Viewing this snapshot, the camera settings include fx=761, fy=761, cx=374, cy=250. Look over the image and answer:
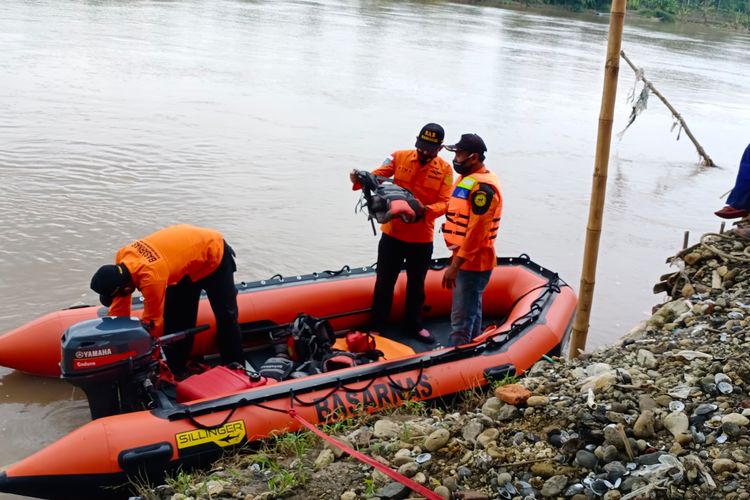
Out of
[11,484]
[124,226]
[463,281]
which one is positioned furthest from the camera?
[124,226]

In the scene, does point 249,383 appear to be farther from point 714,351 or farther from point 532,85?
point 532,85

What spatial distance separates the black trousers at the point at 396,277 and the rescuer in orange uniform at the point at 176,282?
3.42 feet

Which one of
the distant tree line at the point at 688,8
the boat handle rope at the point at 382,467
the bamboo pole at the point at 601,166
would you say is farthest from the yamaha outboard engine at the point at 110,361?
the distant tree line at the point at 688,8

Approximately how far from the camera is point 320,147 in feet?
34.7

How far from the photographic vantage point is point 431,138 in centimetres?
436

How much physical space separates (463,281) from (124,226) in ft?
13.4

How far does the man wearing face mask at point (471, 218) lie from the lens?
12.8ft

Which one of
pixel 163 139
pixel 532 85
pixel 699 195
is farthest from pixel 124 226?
pixel 532 85

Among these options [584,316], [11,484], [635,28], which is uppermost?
[635,28]

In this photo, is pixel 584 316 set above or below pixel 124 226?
above

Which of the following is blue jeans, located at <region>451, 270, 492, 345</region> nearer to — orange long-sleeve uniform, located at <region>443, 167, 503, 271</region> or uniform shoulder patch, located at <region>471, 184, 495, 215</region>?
orange long-sleeve uniform, located at <region>443, 167, 503, 271</region>

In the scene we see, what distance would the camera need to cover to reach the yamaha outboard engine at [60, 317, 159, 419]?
10.8 feet

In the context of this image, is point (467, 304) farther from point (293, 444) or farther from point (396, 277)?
point (293, 444)

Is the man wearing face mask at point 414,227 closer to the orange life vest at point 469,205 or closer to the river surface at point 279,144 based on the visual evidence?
the orange life vest at point 469,205
